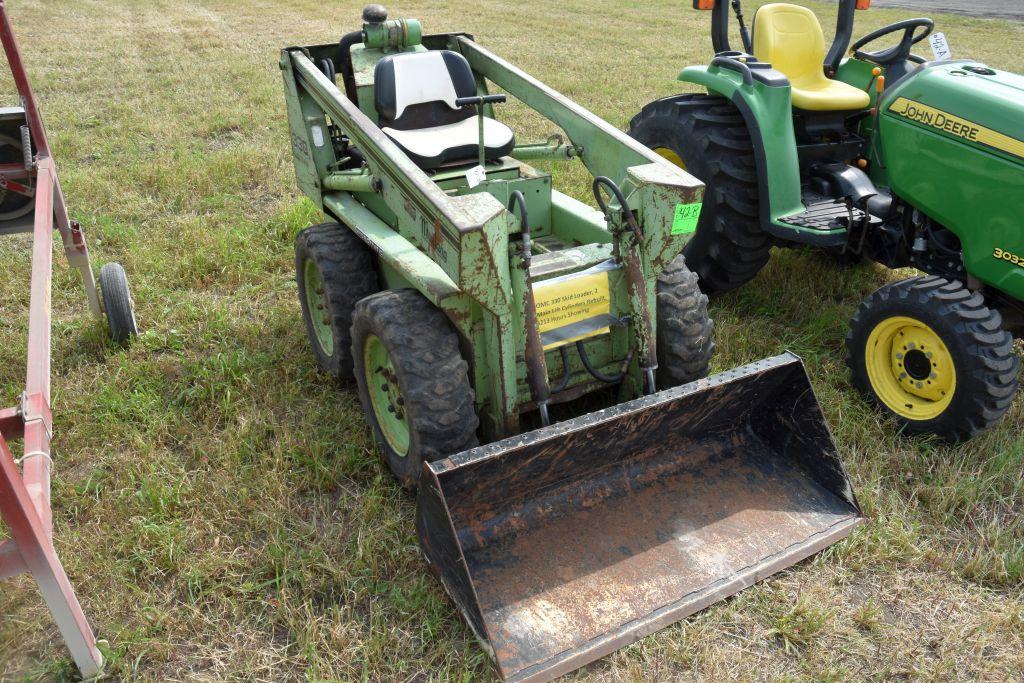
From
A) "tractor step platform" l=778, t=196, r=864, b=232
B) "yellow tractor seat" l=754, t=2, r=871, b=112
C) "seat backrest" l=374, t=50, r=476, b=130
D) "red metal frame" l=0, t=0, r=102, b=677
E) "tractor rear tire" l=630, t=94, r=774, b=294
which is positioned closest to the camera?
"red metal frame" l=0, t=0, r=102, b=677

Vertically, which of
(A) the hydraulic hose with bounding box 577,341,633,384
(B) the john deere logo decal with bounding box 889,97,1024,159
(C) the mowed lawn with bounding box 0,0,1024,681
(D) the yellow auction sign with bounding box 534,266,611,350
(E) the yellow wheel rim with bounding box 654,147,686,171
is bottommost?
(C) the mowed lawn with bounding box 0,0,1024,681

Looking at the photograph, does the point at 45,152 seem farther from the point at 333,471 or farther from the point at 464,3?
the point at 464,3

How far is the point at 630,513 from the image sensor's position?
2732 mm

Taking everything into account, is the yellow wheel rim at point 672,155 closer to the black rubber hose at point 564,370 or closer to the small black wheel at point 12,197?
the black rubber hose at point 564,370

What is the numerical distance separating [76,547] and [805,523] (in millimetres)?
2411

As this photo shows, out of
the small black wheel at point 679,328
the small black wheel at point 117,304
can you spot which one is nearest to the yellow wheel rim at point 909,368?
the small black wheel at point 679,328

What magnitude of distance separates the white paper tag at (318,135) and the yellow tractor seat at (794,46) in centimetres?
243

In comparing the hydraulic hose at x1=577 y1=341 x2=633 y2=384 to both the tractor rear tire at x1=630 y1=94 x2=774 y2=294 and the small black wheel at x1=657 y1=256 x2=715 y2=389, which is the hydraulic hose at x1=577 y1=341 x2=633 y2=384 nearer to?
the small black wheel at x1=657 y1=256 x2=715 y2=389

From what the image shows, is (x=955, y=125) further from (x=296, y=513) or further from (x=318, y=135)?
(x=296, y=513)

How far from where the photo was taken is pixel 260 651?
2.41 meters

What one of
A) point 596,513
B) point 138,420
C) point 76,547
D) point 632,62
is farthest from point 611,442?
point 632,62

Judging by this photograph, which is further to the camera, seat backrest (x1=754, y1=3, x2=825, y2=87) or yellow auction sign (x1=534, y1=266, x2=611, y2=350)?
seat backrest (x1=754, y1=3, x2=825, y2=87)

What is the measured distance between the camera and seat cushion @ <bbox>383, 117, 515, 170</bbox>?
3379 mm

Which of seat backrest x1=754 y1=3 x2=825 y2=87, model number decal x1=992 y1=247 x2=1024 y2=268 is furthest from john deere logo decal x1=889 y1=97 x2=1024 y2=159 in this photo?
seat backrest x1=754 y1=3 x2=825 y2=87
